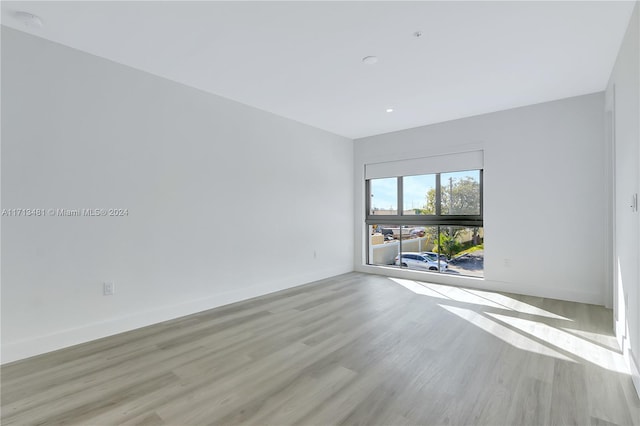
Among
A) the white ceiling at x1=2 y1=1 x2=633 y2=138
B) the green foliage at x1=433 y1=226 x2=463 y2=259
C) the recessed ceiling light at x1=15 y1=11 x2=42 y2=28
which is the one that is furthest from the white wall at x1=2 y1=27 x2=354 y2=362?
the green foliage at x1=433 y1=226 x2=463 y2=259

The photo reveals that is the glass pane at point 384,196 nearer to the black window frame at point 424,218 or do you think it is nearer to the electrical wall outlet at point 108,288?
the black window frame at point 424,218

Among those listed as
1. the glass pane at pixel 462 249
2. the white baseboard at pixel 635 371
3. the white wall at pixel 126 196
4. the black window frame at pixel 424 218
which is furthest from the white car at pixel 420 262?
the white baseboard at pixel 635 371

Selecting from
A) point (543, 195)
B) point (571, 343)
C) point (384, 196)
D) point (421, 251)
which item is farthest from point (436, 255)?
point (571, 343)

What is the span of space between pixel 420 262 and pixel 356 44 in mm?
3967

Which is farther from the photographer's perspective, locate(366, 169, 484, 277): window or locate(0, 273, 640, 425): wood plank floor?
locate(366, 169, 484, 277): window

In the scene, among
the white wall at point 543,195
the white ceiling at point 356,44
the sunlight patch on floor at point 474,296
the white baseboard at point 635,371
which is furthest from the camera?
the white wall at point 543,195

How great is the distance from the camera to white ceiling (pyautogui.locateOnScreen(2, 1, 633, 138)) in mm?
2326

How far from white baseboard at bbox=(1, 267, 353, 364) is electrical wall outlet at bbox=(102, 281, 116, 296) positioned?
0.26m

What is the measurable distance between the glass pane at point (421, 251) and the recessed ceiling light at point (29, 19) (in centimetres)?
528

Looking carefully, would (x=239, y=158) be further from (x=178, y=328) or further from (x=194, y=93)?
(x=178, y=328)

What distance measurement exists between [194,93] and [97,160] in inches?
52.7

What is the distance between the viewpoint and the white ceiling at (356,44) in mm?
2326

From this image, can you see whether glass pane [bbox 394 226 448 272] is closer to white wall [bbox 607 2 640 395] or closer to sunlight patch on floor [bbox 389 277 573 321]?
sunlight patch on floor [bbox 389 277 573 321]

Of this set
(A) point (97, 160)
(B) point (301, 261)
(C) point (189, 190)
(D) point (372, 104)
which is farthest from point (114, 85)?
(B) point (301, 261)
